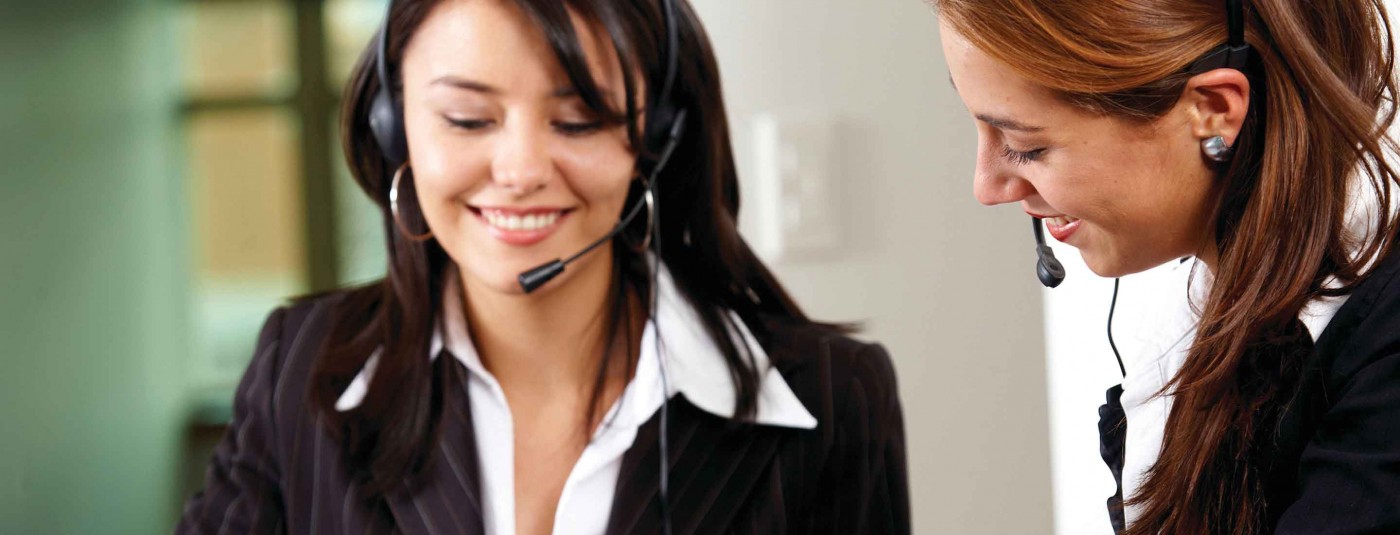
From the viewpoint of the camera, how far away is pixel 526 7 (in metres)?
0.95

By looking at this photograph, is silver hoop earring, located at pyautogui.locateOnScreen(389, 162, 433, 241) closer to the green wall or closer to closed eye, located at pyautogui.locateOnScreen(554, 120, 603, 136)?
closed eye, located at pyautogui.locateOnScreen(554, 120, 603, 136)

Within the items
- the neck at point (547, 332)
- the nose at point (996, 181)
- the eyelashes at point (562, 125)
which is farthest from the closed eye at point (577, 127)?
the nose at point (996, 181)

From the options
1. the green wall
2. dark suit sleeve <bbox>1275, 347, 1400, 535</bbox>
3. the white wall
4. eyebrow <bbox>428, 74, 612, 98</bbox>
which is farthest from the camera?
the green wall

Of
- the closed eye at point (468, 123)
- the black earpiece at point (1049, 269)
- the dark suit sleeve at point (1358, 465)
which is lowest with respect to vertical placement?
the dark suit sleeve at point (1358, 465)

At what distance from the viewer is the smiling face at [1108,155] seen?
0.65 meters

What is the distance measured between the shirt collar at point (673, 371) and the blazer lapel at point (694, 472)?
0.05ft

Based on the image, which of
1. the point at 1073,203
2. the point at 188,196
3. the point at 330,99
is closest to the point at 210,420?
the point at 188,196

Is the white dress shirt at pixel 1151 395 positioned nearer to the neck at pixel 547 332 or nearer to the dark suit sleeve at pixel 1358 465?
the dark suit sleeve at pixel 1358 465

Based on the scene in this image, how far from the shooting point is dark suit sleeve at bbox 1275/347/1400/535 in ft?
1.77

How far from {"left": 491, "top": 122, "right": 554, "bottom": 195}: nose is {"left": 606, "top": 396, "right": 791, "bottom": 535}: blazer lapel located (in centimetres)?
→ 24

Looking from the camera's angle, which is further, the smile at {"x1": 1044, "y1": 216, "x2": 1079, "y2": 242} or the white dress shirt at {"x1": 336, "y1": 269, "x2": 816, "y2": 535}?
the white dress shirt at {"x1": 336, "y1": 269, "x2": 816, "y2": 535}

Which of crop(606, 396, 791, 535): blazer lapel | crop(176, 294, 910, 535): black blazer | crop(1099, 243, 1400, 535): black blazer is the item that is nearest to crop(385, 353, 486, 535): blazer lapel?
crop(176, 294, 910, 535): black blazer

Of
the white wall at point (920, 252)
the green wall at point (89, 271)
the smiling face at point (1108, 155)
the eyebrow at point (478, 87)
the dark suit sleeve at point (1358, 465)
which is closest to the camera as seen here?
the dark suit sleeve at point (1358, 465)

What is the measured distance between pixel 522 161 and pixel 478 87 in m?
0.07
